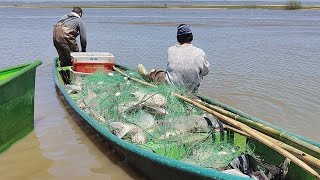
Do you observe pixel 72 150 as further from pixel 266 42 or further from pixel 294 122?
pixel 266 42

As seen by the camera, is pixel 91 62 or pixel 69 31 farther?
pixel 69 31

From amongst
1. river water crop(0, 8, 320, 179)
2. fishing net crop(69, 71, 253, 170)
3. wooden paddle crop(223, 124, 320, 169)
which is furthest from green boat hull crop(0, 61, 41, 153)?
→ wooden paddle crop(223, 124, 320, 169)

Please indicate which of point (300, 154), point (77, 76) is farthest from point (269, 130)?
point (77, 76)

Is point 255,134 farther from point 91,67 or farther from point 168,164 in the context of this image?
point 91,67

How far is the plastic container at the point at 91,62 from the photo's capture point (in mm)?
9133

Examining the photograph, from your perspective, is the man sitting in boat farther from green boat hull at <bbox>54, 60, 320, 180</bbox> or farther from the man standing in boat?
the man standing in boat

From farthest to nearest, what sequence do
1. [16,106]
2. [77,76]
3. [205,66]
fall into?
[77,76] < [16,106] < [205,66]

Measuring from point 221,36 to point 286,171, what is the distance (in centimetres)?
1693

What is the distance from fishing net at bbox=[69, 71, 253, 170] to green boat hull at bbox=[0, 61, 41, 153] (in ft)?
3.10

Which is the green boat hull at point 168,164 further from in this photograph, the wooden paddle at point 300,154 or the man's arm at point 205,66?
the man's arm at point 205,66

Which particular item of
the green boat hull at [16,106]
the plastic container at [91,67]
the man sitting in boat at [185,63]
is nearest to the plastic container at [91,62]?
the plastic container at [91,67]

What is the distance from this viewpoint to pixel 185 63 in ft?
20.3

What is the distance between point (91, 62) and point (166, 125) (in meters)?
4.12

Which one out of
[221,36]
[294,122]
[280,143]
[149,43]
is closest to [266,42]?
[221,36]
